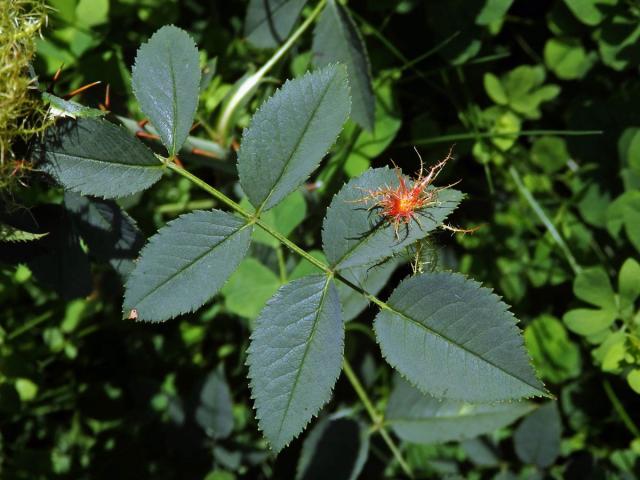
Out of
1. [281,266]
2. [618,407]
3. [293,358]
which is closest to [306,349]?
[293,358]

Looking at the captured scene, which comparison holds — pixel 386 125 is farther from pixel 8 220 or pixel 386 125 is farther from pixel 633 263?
pixel 8 220

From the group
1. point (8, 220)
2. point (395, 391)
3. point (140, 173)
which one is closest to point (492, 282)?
point (395, 391)

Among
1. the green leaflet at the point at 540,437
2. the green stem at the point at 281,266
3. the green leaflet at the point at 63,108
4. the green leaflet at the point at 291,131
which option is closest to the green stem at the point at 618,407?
the green leaflet at the point at 540,437

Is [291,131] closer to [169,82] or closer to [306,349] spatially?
[169,82]

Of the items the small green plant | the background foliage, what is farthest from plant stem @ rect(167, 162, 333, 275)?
the background foliage

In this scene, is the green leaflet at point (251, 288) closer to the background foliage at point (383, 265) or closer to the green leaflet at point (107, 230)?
the background foliage at point (383, 265)

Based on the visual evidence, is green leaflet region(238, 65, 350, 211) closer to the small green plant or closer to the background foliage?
the small green plant
